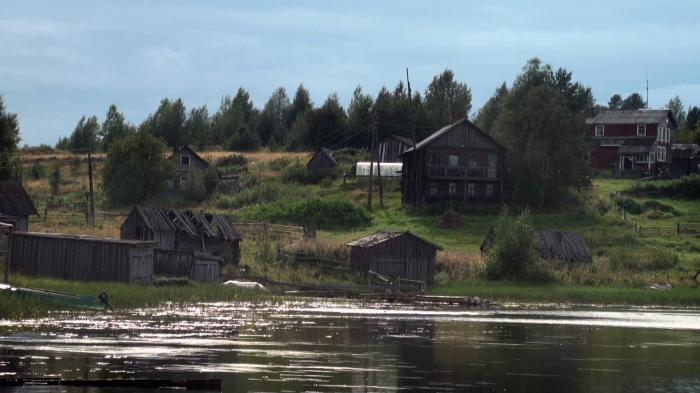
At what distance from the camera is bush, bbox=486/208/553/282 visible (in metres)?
71.7

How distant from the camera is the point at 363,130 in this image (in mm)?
150875

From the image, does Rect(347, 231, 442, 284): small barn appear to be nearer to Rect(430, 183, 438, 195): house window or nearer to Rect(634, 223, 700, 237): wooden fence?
Rect(634, 223, 700, 237): wooden fence

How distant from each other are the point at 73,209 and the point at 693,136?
83.9m

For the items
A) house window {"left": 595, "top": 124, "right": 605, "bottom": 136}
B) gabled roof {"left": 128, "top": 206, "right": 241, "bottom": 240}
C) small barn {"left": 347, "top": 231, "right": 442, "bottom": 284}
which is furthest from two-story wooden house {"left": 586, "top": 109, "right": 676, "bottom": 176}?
gabled roof {"left": 128, "top": 206, "right": 241, "bottom": 240}

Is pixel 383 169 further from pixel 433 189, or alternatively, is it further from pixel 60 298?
pixel 60 298

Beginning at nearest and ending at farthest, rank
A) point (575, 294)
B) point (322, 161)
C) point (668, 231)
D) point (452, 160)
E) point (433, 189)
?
1. point (575, 294)
2. point (668, 231)
3. point (433, 189)
4. point (452, 160)
5. point (322, 161)

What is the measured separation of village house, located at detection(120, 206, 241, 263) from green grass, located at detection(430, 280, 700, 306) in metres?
12.8

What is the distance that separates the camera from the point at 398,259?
74.5m

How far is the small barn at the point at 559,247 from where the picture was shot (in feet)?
257

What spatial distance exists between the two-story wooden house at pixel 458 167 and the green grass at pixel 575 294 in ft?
A: 112

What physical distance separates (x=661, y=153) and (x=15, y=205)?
7828cm

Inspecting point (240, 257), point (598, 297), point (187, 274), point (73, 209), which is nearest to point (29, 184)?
point (73, 209)

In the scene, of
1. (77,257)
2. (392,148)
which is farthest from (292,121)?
(77,257)

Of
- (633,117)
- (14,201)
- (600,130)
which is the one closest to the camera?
(14,201)
